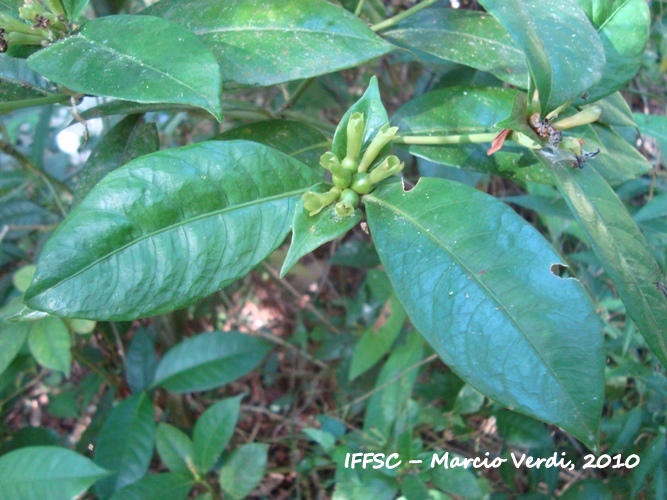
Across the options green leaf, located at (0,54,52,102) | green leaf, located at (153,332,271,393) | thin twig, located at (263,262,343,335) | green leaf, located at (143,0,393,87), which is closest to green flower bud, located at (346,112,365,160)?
green leaf, located at (143,0,393,87)

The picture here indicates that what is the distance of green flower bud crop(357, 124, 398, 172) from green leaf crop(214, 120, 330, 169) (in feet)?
0.61

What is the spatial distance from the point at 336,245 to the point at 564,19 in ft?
Answer: 4.74

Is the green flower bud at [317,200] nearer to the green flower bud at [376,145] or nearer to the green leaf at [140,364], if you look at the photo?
the green flower bud at [376,145]

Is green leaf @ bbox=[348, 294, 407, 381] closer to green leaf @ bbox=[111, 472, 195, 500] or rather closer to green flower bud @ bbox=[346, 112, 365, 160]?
green leaf @ bbox=[111, 472, 195, 500]

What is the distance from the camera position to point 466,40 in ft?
2.85

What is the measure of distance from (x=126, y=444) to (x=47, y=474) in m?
0.33

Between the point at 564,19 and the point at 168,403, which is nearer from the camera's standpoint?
the point at 564,19

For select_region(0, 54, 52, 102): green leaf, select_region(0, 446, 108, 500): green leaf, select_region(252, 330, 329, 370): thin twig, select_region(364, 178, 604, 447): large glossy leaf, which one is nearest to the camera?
select_region(364, 178, 604, 447): large glossy leaf

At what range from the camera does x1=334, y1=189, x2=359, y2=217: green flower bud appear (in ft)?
1.93

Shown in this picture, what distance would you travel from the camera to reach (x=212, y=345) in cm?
143

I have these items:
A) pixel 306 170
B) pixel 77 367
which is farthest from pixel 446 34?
pixel 77 367

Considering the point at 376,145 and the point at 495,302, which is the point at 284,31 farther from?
the point at 495,302

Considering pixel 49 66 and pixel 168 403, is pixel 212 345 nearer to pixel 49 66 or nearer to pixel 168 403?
pixel 168 403

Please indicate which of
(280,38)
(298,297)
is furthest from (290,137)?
(298,297)
